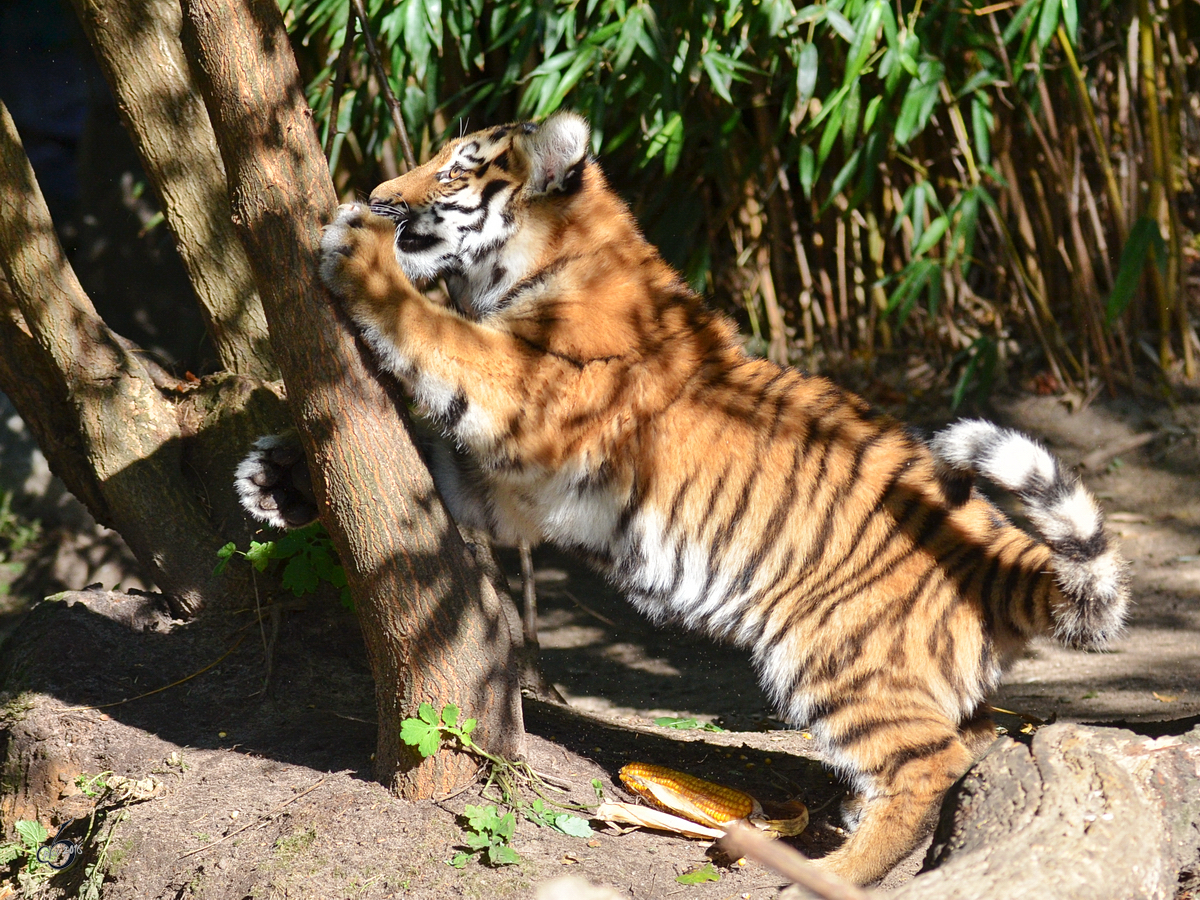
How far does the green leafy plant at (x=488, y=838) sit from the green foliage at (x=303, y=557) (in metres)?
0.76

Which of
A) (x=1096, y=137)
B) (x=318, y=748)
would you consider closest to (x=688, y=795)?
(x=318, y=748)

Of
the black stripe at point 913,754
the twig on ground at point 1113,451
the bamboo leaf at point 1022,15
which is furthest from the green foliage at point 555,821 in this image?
the twig on ground at point 1113,451

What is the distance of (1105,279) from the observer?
17.6 ft

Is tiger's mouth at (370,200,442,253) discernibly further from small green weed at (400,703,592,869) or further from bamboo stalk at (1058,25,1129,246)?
bamboo stalk at (1058,25,1129,246)

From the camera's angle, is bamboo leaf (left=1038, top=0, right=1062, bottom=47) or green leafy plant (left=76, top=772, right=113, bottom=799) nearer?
green leafy plant (left=76, top=772, right=113, bottom=799)

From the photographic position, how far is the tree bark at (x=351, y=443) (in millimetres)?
1881

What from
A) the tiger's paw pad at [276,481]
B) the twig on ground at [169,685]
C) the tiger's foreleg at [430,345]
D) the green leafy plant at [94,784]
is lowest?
the green leafy plant at [94,784]

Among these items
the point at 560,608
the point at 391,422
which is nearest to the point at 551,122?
the point at 391,422

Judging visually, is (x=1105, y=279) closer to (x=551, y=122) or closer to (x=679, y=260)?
(x=679, y=260)

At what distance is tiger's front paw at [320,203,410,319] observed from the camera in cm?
209

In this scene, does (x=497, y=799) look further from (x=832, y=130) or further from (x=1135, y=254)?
(x=1135, y=254)

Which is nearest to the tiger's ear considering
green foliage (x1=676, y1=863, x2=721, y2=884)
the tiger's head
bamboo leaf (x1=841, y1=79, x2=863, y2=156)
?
the tiger's head

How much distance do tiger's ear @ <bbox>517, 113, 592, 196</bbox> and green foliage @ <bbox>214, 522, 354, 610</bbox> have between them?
1.05 metres

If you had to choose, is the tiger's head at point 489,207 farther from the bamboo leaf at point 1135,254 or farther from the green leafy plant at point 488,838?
the bamboo leaf at point 1135,254
